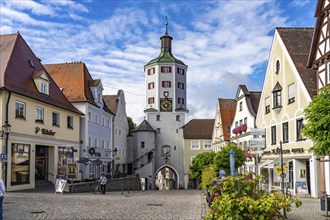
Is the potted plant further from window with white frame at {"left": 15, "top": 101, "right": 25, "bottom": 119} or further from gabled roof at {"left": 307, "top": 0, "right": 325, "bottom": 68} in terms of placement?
window with white frame at {"left": 15, "top": 101, "right": 25, "bottom": 119}

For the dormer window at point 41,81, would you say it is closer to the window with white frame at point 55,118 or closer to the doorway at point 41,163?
the window with white frame at point 55,118

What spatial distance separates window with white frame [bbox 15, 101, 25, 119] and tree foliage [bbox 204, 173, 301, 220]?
77.6 feet

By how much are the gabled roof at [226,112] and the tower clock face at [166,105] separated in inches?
665

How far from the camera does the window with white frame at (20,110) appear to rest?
2942cm

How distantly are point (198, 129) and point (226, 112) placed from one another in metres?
18.0

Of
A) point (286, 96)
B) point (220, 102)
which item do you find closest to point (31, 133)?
point (286, 96)

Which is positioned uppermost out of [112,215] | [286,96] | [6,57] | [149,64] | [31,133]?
[149,64]

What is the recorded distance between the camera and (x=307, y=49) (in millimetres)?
31781

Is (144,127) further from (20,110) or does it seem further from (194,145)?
(20,110)

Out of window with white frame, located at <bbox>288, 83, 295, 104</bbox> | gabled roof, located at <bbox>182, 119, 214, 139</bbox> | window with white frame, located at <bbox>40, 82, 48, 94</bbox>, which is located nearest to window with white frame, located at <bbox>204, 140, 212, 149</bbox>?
gabled roof, located at <bbox>182, 119, 214, 139</bbox>

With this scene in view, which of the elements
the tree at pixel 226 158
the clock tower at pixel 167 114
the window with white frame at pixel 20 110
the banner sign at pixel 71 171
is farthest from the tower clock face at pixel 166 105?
the window with white frame at pixel 20 110

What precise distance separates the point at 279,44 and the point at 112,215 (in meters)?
22.4

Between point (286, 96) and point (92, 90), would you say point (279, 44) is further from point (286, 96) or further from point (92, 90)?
point (92, 90)

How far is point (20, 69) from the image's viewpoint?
32.1m
